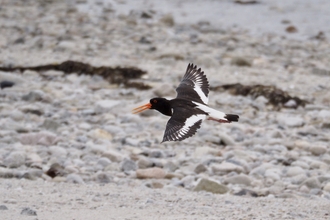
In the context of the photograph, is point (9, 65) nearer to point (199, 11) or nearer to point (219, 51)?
point (219, 51)

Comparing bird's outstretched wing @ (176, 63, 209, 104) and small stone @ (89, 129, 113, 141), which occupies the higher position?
bird's outstretched wing @ (176, 63, 209, 104)

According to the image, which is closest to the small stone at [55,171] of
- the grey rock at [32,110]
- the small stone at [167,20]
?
the grey rock at [32,110]

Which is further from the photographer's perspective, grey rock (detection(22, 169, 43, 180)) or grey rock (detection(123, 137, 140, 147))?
grey rock (detection(123, 137, 140, 147))

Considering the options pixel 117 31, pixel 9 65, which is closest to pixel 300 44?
pixel 117 31

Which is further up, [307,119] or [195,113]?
[195,113]

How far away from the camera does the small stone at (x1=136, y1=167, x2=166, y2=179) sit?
7570 mm

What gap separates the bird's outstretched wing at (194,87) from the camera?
7339 millimetres

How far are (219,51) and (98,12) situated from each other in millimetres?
5768

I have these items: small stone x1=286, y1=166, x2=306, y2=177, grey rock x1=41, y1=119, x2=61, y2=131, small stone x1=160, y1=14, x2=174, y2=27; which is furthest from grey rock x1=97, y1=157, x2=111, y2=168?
small stone x1=160, y1=14, x2=174, y2=27

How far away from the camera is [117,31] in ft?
54.3

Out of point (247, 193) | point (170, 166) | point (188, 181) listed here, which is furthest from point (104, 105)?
point (247, 193)

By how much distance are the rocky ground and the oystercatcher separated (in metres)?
0.62

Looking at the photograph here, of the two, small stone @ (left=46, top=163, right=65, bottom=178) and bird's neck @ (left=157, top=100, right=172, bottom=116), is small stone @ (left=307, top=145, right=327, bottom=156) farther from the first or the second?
small stone @ (left=46, top=163, right=65, bottom=178)

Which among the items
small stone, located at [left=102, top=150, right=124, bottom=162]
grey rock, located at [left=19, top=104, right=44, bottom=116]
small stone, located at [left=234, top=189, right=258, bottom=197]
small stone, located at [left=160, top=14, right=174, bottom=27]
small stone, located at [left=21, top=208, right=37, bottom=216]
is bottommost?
grey rock, located at [left=19, top=104, right=44, bottom=116]
